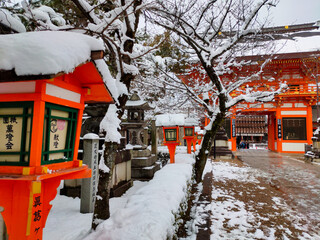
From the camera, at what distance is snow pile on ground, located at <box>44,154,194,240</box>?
2.48 meters

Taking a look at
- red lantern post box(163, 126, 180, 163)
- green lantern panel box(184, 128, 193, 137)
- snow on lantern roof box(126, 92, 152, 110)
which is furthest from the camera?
green lantern panel box(184, 128, 193, 137)

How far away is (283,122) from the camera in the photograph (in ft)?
71.9

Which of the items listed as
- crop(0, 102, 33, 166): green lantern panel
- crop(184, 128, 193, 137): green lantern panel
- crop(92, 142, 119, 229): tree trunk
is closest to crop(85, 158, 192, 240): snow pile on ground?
crop(92, 142, 119, 229): tree trunk

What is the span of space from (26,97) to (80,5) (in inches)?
83.7

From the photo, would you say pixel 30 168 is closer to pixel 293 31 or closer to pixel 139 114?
pixel 139 114

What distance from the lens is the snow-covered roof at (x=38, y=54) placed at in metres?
1.53

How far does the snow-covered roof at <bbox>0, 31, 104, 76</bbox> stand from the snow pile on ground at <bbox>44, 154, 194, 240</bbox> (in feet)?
6.38

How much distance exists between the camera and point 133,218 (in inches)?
111

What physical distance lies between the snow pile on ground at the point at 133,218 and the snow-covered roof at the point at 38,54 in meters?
1.95

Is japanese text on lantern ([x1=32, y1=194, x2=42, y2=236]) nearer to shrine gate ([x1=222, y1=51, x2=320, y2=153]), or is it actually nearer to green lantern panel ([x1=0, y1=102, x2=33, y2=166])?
green lantern panel ([x1=0, y1=102, x2=33, y2=166])

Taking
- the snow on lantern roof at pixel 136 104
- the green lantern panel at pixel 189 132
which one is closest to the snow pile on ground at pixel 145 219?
the snow on lantern roof at pixel 136 104

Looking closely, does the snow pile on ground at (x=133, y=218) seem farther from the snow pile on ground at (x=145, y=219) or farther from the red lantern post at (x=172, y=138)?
the red lantern post at (x=172, y=138)

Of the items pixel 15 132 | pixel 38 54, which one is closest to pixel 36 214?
pixel 15 132

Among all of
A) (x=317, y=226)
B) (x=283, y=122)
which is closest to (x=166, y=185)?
(x=317, y=226)
